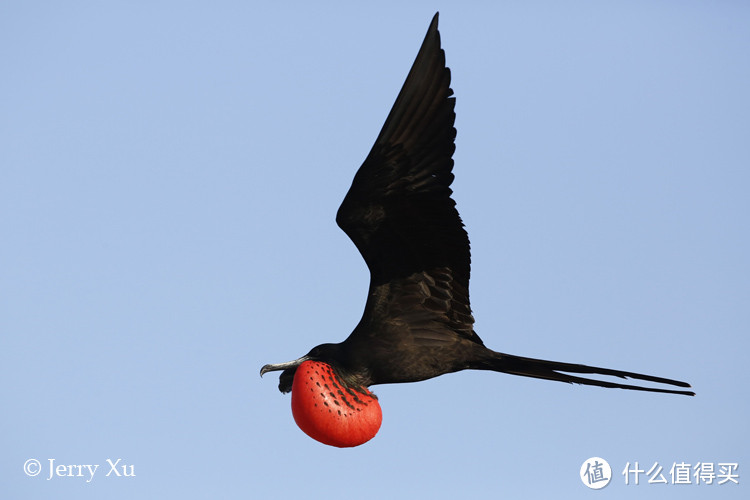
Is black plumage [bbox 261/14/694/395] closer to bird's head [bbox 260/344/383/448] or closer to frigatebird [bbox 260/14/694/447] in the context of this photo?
frigatebird [bbox 260/14/694/447]

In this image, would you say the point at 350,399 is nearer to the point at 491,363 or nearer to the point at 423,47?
the point at 491,363

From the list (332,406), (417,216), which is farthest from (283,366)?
(417,216)

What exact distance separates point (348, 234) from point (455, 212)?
673mm

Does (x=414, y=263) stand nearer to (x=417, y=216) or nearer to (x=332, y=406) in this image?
(x=417, y=216)

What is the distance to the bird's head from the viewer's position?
5.54 m

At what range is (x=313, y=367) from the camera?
571 cm

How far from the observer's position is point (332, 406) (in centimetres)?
557

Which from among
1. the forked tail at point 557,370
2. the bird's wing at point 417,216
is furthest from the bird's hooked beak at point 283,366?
the forked tail at point 557,370

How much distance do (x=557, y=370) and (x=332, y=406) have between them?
1.37m

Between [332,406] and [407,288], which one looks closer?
[332,406]

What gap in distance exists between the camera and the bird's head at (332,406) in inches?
218

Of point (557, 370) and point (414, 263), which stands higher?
point (414, 263)

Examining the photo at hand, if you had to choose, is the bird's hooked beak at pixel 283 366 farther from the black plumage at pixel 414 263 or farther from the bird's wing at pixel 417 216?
the bird's wing at pixel 417 216

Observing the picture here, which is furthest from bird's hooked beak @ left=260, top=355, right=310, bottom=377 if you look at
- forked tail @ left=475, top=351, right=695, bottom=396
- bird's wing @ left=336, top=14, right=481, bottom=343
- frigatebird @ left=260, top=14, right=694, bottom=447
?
forked tail @ left=475, top=351, right=695, bottom=396
